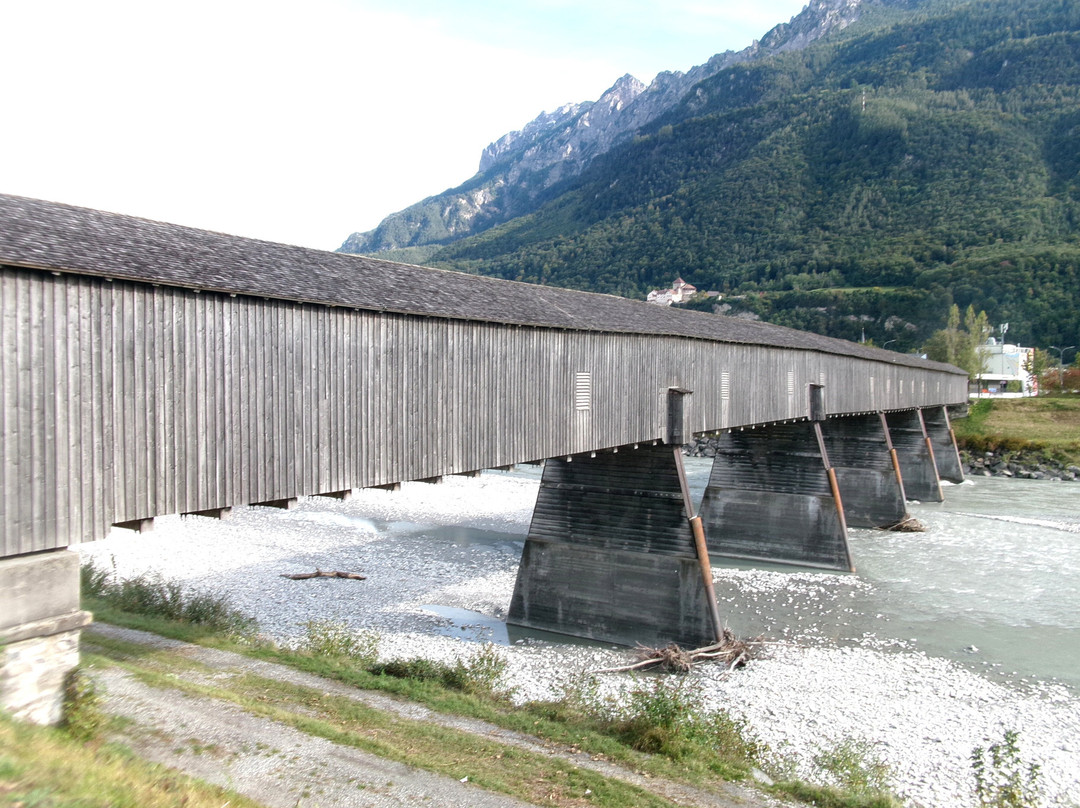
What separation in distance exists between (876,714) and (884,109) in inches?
4475

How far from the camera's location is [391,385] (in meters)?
10.2

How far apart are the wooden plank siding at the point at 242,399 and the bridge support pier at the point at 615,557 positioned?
1.95 meters

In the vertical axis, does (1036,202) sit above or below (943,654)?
above

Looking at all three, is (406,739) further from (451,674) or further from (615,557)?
(615,557)

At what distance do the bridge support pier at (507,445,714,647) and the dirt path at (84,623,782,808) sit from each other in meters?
6.13

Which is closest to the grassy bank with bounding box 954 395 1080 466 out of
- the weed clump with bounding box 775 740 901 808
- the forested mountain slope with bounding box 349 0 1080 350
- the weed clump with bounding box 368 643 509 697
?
the forested mountain slope with bounding box 349 0 1080 350

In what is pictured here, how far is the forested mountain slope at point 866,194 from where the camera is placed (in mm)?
75750

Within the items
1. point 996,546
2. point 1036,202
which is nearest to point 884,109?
point 1036,202

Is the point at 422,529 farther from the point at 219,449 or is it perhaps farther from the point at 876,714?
the point at 219,449

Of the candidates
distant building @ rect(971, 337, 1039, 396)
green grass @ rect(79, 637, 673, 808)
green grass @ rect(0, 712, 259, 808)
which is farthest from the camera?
distant building @ rect(971, 337, 1039, 396)

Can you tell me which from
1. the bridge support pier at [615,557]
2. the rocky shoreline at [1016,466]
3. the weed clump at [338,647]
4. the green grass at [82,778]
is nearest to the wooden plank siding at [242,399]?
the green grass at [82,778]

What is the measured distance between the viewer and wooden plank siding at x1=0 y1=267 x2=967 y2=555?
6.72m

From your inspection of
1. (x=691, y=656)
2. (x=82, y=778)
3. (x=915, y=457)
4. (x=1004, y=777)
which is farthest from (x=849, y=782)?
(x=915, y=457)

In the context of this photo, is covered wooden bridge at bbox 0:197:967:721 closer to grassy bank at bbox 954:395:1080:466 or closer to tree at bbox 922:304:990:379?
grassy bank at bbox 954:395:1080:466
